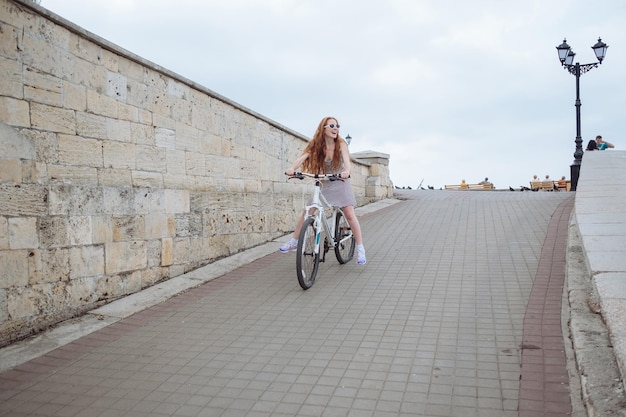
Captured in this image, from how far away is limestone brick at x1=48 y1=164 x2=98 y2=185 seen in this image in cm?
489

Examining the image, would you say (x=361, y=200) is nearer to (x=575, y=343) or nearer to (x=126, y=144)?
(x=126, y=144)

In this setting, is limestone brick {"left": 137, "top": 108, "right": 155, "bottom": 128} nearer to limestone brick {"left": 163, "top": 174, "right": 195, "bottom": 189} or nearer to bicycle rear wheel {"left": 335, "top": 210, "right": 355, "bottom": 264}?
limestone brick {"left": 163, "top": 174, "right": 195, "bottom": 189}

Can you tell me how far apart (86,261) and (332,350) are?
2653 millimetres

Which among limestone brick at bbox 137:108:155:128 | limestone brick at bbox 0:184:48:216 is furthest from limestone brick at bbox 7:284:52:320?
limestone brick at bbox 137:108:155:128

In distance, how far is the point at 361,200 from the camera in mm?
15102

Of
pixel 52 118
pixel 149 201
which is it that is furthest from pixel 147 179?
pixel 52 118

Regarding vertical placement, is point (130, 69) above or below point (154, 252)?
above

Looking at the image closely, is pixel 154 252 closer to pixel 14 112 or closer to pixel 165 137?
pixel 165 137

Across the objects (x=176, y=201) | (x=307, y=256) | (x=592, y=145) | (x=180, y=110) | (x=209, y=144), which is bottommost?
(x=307, y=256)

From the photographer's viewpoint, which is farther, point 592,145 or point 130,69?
point 592,145

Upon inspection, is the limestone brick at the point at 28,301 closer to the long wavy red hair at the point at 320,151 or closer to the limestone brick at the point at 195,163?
the limestone brick at the point at 195,163

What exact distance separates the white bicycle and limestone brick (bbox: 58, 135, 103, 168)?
213 cm

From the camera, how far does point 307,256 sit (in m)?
5.92

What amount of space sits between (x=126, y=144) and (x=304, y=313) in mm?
2681
